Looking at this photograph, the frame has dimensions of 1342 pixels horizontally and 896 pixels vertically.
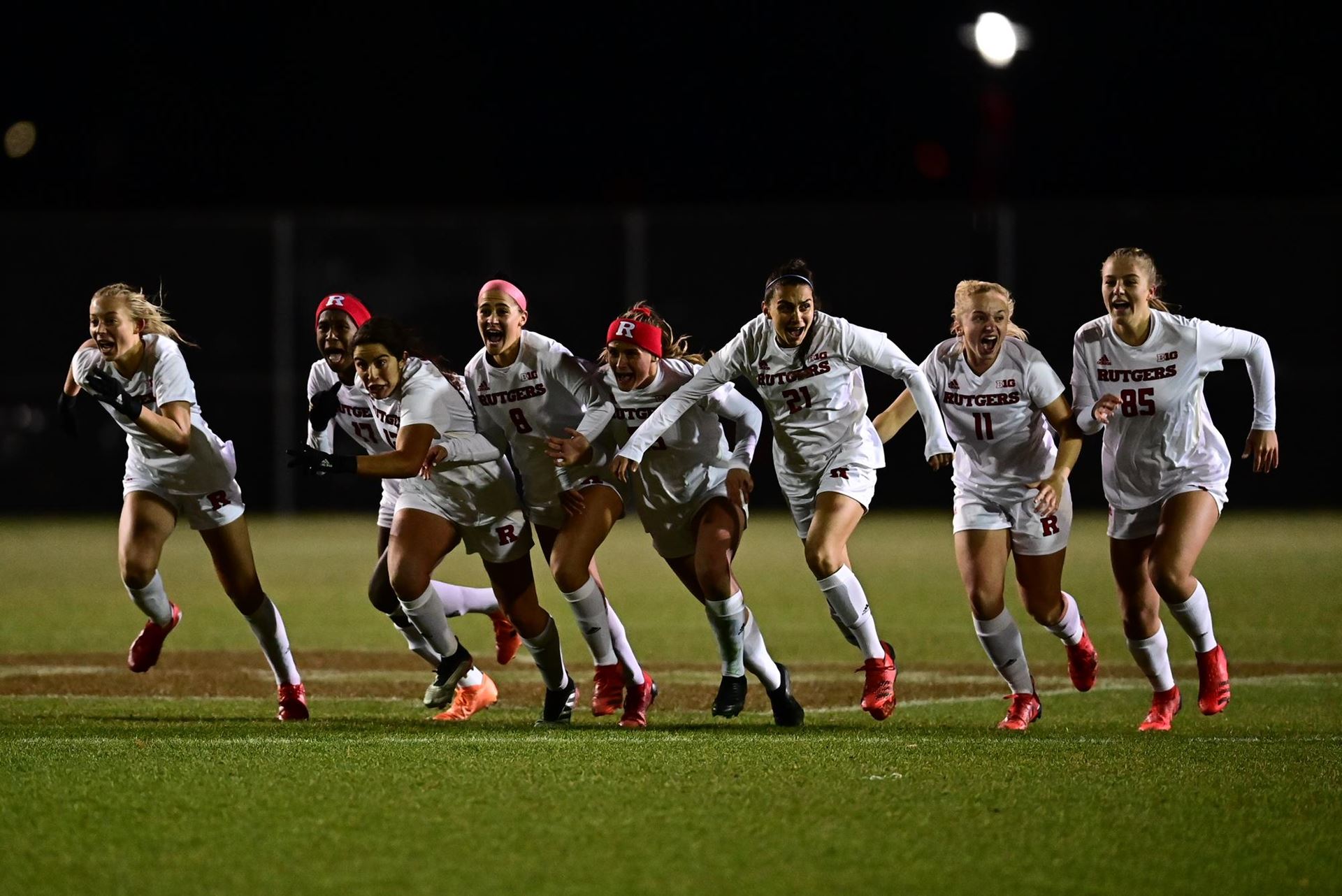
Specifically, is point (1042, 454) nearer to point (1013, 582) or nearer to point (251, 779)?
point (251, 779)

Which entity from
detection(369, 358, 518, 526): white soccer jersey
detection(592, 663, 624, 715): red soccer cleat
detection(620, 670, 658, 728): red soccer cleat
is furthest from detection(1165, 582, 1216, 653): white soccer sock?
detection(369, 358, 518, 526): white soccer jersey

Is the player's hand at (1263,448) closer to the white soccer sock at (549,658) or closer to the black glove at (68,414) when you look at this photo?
the white soccer sock at (549,658)

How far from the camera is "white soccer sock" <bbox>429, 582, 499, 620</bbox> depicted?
8555mm

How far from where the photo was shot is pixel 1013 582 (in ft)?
47.4

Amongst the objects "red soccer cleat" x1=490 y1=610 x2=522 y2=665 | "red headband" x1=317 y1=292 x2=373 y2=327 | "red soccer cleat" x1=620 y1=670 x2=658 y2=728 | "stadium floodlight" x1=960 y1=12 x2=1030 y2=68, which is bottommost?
"red soccer cleat" x1=620 y1=670 x2=658 y2=728

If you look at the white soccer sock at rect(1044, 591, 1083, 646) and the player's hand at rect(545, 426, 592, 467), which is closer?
the player's hand at rect(545, 426, 592, 467)

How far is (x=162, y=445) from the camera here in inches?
304

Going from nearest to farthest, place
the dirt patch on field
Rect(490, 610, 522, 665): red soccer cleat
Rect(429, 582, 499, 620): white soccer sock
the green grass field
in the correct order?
the green grass field
Rect(429, 582, 499, 620): white soccer sock
the dirt patch on field
Rect(490, 610, 522, 665): red soccer cleat

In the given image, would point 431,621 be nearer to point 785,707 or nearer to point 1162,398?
point 785,707

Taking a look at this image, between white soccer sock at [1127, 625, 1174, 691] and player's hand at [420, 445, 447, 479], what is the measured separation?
119 inches

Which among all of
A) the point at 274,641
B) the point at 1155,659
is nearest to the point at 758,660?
the point at 1155,659

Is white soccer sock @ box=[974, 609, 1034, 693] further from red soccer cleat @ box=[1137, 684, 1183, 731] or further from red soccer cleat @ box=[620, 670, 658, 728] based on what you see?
red soccer cleat @ box=[620, 670, 658, 728]

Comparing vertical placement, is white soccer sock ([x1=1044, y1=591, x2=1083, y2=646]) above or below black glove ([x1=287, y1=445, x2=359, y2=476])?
below

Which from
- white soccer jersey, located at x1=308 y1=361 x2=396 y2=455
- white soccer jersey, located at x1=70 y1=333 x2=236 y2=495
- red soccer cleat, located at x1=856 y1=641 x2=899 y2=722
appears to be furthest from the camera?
white soccer jersey, located at x1=308 y1=361 x2=396 y2=455
